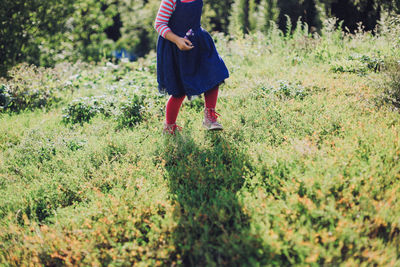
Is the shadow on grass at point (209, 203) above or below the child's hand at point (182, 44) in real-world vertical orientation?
below

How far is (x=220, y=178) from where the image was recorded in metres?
2.61

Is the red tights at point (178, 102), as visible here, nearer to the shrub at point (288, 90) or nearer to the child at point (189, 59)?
the child at point (189, 59)

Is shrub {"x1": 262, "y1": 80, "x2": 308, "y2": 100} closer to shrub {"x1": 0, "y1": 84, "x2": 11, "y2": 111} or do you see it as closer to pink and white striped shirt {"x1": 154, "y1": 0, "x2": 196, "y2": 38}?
pink and white striped shirt {"x1": 154, "y1": 0, "x2": 196, "y2": 38}

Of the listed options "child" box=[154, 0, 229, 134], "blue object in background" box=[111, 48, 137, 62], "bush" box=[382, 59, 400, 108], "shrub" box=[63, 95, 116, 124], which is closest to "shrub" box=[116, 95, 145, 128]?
"shrub" box=[63, 95, 116, 124]

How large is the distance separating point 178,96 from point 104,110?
175 cm

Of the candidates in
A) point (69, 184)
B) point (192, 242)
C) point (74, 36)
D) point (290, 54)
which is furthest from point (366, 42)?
point (74, 36)

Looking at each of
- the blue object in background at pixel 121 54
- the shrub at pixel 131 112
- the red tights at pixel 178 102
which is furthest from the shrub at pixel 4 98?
the red tights at pixel 178 102

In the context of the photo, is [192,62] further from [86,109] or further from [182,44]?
[86,109]

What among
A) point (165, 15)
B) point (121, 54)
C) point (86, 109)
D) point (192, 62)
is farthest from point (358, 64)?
point (121, 54)

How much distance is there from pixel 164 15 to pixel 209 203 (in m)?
1.97

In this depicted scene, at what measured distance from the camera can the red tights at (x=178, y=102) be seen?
3273 mm

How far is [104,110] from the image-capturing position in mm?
4457

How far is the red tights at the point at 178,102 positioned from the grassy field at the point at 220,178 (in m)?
0.28

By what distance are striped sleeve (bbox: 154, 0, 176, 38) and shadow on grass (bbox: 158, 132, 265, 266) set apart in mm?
1214
